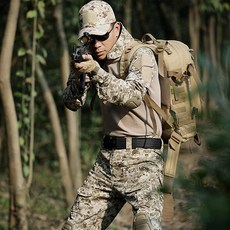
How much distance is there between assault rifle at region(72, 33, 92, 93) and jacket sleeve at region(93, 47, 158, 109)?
0.49ft

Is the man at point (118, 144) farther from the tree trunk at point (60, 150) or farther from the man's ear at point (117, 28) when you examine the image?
the tree trunk at point (60, 150)

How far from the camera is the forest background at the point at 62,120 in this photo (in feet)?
6.63

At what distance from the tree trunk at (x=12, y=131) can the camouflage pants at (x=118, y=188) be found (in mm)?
2603

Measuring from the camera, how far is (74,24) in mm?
12734

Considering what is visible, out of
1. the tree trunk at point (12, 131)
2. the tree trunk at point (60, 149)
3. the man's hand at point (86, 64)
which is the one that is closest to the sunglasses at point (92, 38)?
the man's hand at point (86, 64)

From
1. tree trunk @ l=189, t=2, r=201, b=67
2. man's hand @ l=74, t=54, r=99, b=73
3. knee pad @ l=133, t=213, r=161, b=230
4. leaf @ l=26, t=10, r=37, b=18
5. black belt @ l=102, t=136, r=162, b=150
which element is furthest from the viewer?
tree trunk @ l=189, t=2, r=201, b=67

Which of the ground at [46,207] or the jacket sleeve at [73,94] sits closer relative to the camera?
the jacket sleeve at [73,94]

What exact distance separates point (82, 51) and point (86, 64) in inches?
4.0

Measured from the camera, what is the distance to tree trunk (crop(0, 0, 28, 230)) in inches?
304

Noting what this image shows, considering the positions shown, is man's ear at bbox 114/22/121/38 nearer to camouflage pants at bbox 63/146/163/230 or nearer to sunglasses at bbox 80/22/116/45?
sunglasses at bbox 80/22/116/45

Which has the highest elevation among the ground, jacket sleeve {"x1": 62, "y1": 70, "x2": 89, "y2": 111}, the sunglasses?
the sunglasses

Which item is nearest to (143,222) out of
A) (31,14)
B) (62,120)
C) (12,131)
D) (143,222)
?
(143,222)

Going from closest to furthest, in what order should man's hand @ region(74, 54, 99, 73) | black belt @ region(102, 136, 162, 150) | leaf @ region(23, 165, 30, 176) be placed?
man's hand @ region(74, 54, 99, 73)
black belt @ region(102, 136, 162, 150)
leaf @ region(23, 165, 30, 176)

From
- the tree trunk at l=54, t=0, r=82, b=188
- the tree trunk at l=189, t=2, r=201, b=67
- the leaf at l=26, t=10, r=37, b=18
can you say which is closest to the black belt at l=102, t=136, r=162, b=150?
the leaf at l=26, t=10, r=37, b=18
